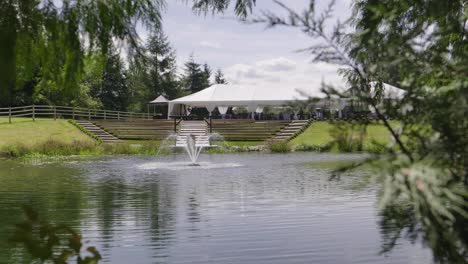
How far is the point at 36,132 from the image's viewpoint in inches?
1394

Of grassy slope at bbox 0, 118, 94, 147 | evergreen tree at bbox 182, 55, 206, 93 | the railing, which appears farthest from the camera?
evergreen tree at bbox 182, 55, 206, 93

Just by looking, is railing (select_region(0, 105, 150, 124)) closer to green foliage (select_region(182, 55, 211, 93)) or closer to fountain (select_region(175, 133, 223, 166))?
fountain (select_region(175, 133, 223, 166))

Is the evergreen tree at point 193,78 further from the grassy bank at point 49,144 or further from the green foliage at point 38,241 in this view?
the green foliage at point 38,241

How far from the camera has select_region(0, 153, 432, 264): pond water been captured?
7266 millimetres

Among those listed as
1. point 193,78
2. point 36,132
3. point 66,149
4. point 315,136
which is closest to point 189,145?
point 66,149

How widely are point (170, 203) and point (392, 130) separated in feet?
31.8

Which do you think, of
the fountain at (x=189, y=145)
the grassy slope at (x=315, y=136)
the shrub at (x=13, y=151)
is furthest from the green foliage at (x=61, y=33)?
the grassy slope at (x=315, y=136)

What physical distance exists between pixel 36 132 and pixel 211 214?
90.3 ft

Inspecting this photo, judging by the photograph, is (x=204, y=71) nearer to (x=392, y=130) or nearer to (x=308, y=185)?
(x=308, y=185)

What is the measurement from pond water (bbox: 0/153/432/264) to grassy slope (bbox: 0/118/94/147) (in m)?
14.5

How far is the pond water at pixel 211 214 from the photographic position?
7266mm

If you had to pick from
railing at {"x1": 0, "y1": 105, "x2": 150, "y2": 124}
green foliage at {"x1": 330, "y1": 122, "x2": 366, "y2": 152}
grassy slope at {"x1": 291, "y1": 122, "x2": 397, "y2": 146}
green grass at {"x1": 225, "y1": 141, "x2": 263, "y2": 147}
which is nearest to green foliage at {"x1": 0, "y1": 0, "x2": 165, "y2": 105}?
green foliage at {"x1": 330, "y1": 122, "x2": 366, "y2": 152}

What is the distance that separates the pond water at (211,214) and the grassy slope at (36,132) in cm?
1454

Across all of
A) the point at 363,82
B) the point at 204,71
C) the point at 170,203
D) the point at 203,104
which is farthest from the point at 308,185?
the point at 204,71
